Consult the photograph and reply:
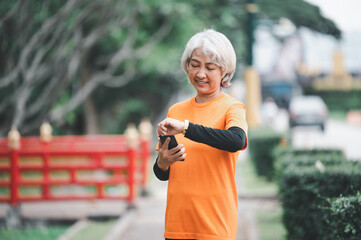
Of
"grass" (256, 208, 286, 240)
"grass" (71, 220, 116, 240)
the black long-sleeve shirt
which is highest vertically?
the black long-sleeve shirt

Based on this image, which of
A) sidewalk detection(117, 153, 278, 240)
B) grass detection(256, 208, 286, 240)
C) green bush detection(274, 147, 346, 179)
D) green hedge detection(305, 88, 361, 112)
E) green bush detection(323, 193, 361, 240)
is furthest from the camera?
green hedge detection(305, 88, 361, 112)

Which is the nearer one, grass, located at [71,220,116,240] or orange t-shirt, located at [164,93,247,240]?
orange t-shirt, located at [164,93,247,240]

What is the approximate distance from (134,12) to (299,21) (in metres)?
5.94

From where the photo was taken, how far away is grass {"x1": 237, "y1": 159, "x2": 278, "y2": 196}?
10.2 metres

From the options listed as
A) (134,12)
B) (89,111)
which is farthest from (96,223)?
(89,111)

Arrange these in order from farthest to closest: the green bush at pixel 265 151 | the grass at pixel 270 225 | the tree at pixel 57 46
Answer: the green bush at pixel 265 151 < the tree at pixel 57 46 < the grass at pixel 270 225

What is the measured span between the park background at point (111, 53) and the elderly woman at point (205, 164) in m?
0.76

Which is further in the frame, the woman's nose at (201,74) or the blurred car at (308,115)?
the blurred car at (308,115)

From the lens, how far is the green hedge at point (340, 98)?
131ft

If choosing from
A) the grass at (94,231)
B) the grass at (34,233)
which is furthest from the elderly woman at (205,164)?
the grass at (34,233)

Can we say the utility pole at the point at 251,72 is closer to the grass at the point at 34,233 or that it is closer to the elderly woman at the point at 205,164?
the grass at the point at 34,233

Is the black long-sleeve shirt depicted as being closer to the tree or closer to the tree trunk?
the tree

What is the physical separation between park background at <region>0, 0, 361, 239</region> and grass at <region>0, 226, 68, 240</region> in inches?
93.6

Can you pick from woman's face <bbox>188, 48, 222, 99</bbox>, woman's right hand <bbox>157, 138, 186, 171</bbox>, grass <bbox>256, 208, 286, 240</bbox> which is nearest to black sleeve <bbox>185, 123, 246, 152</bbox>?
woman's right hand <bbox>157, 138, 186, 171</bbox>
